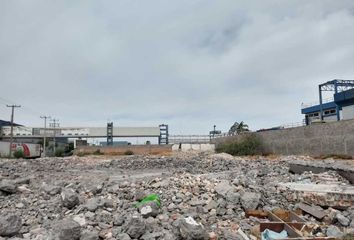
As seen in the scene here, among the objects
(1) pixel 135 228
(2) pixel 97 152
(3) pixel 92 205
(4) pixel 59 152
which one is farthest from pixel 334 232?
(4) pixel 59 152

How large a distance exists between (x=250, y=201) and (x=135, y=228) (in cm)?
328

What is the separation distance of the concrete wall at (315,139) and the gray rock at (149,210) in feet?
63.1

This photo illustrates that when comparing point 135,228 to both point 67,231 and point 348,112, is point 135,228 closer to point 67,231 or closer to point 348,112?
point 67,231

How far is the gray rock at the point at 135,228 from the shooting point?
701 cm

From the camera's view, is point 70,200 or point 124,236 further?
point 70,200

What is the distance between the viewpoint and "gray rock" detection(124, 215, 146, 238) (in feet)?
23.0

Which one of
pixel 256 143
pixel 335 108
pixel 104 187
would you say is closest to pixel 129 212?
pixel 104 187

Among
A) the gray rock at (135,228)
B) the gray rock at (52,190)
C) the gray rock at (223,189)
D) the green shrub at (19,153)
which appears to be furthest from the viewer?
the green shrub at (19,153)

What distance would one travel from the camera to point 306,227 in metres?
7.75

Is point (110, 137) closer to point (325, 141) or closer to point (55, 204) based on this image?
point (325, 141)

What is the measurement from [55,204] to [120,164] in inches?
780

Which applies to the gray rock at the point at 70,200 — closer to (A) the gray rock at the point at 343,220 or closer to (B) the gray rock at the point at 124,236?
(B) the gray rock at the point at 124,236

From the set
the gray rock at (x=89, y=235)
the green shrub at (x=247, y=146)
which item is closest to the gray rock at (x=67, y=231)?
the gray rock at (x=89, y=235)

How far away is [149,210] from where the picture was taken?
27.0 ft
